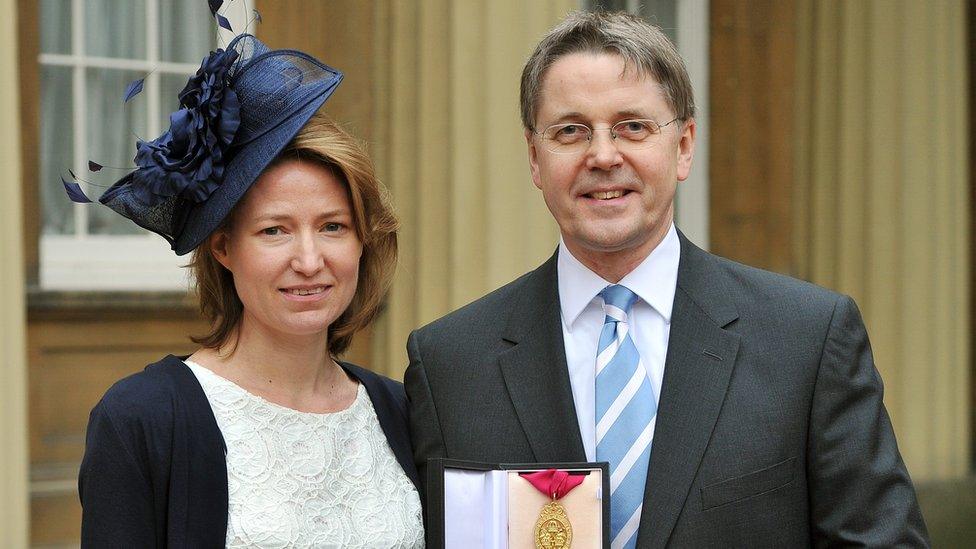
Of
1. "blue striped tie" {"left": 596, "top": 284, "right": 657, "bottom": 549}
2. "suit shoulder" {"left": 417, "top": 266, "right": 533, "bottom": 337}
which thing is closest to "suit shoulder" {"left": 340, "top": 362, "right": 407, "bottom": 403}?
"suit shoulder" {"left": 417, "top": 266, "right": 533, "bottom": 337}

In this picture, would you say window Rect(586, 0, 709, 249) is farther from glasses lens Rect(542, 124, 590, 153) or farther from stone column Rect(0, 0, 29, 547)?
glasses lens Rect(542, 124, 590, 153)

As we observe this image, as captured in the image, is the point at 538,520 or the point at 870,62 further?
the point at 870,62

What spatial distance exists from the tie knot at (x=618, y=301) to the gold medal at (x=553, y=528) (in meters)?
0.43

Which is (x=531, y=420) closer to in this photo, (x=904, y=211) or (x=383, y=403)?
→ (x=383, y=403)

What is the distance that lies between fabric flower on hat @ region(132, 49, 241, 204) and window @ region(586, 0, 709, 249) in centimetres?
434

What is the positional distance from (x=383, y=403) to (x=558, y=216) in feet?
2.03

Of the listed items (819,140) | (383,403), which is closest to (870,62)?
(819,140)

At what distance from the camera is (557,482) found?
7.63 ft

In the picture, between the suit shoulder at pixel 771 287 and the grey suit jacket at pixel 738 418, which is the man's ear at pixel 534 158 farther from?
the suit shoulder at pixel 771 287

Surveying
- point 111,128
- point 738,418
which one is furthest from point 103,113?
point 738,418

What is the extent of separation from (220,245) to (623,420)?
893 mm

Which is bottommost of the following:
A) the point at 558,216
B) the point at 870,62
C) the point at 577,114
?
the point at 558,216

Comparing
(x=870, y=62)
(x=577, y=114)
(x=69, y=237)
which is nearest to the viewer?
(x=577, y=114)

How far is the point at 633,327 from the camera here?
258 cm
